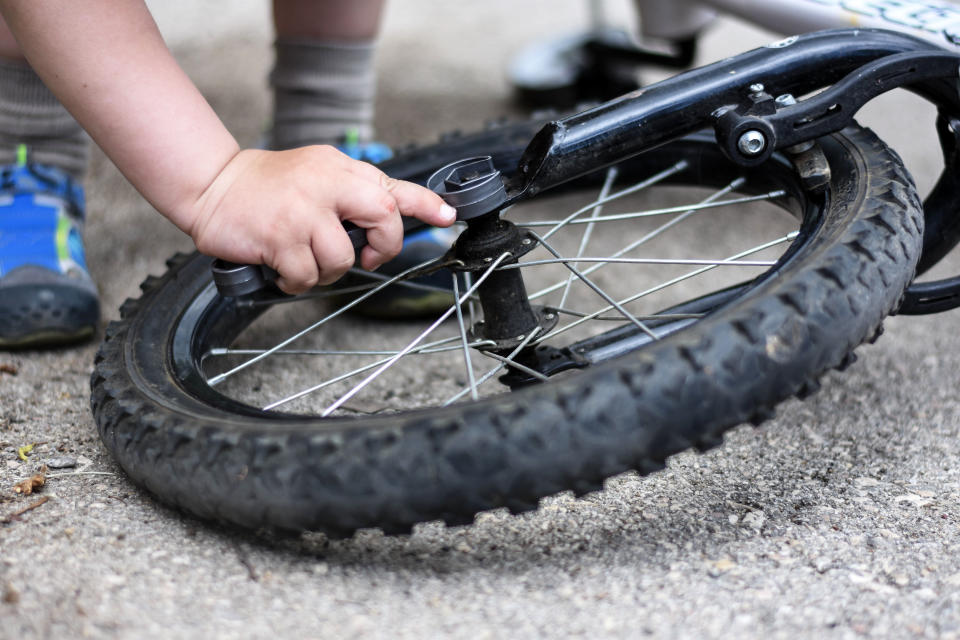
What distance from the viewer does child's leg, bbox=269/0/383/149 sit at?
129cm

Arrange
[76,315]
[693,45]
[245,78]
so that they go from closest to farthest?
1. [76,315]
2. [693,45]
3. [245,78]

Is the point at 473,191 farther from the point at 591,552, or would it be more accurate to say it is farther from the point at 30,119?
the point at 30,119

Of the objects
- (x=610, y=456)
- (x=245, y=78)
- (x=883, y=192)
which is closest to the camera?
(x=610, y=456)

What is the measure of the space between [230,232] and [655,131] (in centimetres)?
35

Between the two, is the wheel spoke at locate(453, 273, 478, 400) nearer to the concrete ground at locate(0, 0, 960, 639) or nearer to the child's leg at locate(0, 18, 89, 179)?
the concrete ground at locate(0, 0, 960, 639)

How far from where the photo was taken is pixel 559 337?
3.44ft

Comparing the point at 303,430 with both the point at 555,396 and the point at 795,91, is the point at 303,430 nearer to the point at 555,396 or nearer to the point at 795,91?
the point at 555,396

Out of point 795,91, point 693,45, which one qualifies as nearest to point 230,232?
point 795,91

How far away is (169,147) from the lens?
29.4 inches

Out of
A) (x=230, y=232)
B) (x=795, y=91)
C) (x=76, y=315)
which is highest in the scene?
(x=795, y=91)

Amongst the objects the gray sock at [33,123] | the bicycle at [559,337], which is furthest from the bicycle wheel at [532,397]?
the gray sock at [33,123]

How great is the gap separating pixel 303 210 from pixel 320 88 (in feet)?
2.11

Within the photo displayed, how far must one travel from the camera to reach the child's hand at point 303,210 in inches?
28.4

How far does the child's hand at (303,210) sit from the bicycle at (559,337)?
20 millimetres
